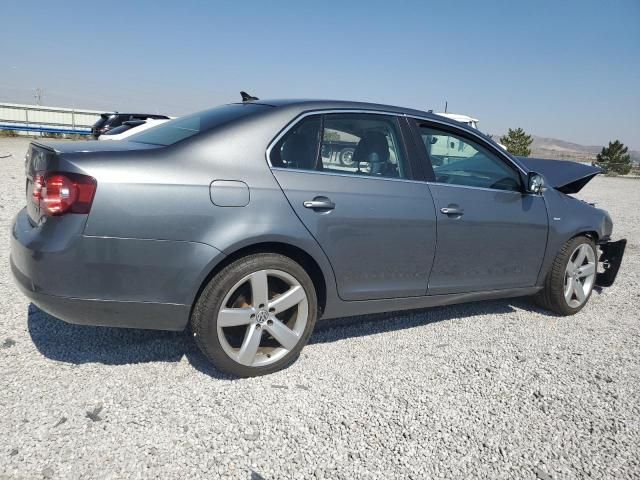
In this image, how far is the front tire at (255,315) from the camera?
2.57m

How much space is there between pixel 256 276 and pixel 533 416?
169 centimetres

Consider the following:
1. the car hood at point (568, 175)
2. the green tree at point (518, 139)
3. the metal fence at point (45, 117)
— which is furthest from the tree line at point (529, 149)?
the car hood at point (568, 175)

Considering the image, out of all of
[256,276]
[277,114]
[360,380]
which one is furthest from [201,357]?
[277,114]

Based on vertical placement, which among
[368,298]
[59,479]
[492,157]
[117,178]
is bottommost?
[59,479]

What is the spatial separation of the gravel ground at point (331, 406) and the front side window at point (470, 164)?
116 cm

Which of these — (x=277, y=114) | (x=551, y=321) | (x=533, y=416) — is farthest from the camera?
(x=551, y=321)

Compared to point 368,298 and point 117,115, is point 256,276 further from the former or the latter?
point 117,115

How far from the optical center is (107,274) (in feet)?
7.66

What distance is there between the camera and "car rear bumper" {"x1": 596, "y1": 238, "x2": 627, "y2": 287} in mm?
4754

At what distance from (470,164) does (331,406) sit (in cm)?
224

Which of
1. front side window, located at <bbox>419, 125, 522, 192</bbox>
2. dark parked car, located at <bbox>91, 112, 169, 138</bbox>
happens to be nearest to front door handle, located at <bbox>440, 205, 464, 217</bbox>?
front side window, located at <bbox>419, 125, 522, 192</bbox>

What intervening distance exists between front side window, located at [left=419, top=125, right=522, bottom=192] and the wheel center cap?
168 centimetres

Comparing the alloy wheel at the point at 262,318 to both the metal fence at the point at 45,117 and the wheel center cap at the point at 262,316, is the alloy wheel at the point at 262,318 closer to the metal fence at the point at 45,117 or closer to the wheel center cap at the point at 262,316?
the wheel center cap at the point at 262,316

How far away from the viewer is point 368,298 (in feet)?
10.2
